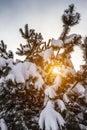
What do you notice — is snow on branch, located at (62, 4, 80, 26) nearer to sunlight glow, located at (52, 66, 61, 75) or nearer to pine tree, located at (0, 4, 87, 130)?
pine tree, located at (0, 4, 87, 130)

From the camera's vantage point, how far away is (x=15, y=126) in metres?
5.34

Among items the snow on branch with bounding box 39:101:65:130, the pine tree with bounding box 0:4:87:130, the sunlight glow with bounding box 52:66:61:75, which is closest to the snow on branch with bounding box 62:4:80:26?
the pine tree with bounding box 0:4:87:130

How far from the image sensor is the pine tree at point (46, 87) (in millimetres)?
4684

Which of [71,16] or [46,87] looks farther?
[71,16]

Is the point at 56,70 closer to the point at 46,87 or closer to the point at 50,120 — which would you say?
the point at 46,87

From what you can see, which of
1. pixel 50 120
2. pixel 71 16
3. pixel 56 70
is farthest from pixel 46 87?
pixel 71 16

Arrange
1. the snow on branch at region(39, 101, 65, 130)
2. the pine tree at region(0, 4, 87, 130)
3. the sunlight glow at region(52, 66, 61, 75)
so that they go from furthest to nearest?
the sunlight glow at region(52, 66, 61, 75) < the pine tree at region(0, 4, 87, 130) < the snow on branch at region(39, 101, 65, 130)

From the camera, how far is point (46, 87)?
196 inches

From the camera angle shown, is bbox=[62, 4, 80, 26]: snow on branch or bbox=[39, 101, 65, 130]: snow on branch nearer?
bbox=[39, 101, 65, 130]: snow on branch

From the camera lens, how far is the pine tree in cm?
468

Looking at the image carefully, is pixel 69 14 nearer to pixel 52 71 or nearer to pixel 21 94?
pixel 52 71

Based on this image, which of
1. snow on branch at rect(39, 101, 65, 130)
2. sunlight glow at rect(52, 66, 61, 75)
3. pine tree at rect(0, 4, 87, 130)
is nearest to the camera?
snow on branch at rect(39, 101, 65, 130)

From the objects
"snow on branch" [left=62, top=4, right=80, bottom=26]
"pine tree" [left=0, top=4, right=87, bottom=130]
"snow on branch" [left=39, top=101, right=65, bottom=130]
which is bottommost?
"snow on branch" [left=39, top=101, right=65, bottom=130]

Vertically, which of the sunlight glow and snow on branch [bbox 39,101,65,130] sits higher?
the sunlight glow
